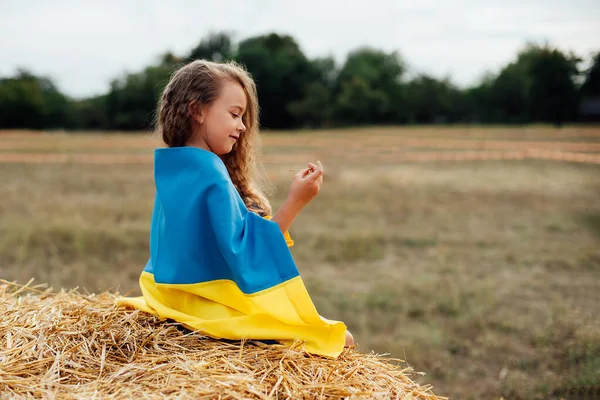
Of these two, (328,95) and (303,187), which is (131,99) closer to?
(328,95)

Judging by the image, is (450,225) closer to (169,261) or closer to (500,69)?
(169,261)

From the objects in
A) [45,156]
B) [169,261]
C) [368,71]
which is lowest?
[45,156]

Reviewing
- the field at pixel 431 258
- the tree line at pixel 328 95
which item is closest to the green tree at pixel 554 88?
the tree line at pixel 328 95

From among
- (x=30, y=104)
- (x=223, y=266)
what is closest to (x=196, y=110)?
(x=223, y=266)

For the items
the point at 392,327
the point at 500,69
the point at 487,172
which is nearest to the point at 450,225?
the point at 392,327

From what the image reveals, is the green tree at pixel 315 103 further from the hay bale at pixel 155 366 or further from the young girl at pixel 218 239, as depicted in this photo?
the hay bale at pixel 155 366

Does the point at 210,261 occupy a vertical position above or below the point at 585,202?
above

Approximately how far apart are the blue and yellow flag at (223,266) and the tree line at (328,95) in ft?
105

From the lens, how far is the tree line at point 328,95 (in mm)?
42031

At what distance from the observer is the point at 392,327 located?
5.02 m

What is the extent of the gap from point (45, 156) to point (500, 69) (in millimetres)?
60488

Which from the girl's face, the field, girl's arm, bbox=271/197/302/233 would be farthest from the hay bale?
the field

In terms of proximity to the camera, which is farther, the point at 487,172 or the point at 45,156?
the point at 45,156

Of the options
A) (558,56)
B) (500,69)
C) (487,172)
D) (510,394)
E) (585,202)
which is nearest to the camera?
(510,394)
